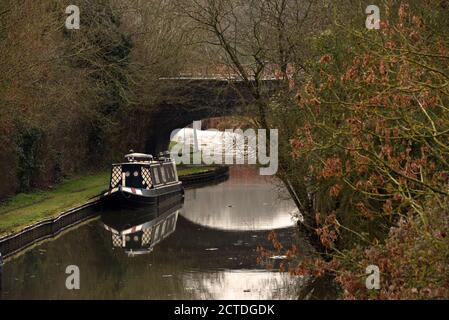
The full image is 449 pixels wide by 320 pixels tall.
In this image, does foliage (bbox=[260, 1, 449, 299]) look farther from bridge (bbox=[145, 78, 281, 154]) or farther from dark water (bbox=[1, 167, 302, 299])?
bridge (bbox=[145, 78, 281, 154])

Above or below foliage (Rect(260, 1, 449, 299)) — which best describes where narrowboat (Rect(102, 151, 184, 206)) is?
below

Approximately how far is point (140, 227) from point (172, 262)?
6.10 meters

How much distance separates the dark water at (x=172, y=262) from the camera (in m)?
16.6

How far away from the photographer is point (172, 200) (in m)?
32.3

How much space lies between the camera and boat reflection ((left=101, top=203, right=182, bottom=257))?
897 inches

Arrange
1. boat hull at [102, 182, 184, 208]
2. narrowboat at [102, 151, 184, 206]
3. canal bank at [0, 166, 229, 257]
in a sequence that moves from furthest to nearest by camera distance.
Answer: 1. narrowboat at [102, 151, 184, 206]
2. boat hull at [102, 182, 184, 208]
3. canal bank at [0, 166, 229, 257]

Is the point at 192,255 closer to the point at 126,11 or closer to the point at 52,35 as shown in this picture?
the point at 52,35

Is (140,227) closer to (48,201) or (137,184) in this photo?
(48,201)

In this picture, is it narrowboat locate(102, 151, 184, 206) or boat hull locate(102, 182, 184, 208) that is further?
narrowboat locate(102, 151, 184, 206)

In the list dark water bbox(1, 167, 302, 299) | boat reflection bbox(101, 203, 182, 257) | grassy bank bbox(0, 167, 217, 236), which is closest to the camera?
dark water bbox(1, 167, 302, 299)

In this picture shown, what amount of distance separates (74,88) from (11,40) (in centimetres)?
748

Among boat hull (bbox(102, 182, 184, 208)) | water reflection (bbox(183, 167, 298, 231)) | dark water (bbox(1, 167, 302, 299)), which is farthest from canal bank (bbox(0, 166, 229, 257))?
water reflection (bbox(183, 167, 298, 231))

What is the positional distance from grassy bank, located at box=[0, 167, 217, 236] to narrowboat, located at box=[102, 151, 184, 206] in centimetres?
71

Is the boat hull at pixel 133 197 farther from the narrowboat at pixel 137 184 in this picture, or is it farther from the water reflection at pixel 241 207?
the water reflection at pixel 241 207
